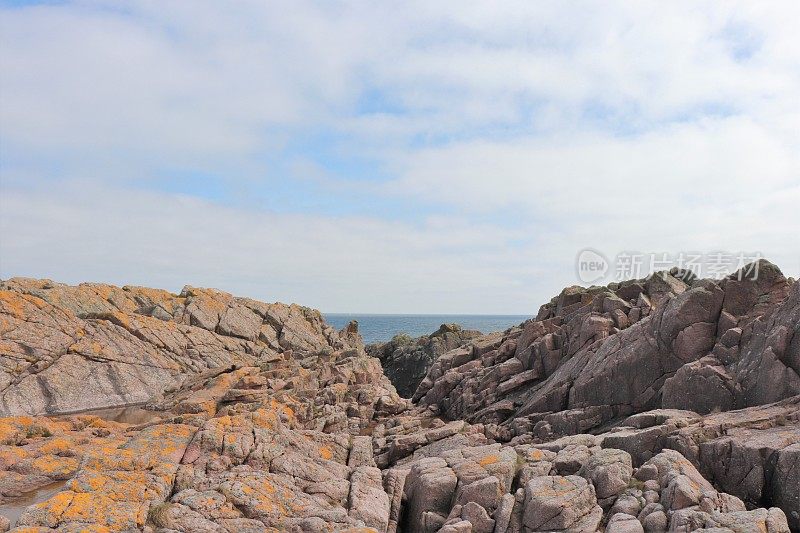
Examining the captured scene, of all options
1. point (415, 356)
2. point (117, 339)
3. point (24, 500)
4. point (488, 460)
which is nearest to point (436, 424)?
point (488, 460)

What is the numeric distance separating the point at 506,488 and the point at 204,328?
188 feet

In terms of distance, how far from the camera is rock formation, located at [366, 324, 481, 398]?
251ft

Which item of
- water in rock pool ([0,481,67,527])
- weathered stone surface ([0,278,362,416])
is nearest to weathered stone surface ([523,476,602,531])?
water in rock pool ([0,481,67,527])

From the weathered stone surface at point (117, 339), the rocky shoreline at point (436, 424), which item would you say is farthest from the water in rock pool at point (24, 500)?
the weathered stone surface at point (117, 339)

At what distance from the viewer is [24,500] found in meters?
20.2

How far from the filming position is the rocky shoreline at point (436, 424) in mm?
18188

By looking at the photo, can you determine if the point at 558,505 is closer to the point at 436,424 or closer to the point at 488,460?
the point at 488,460

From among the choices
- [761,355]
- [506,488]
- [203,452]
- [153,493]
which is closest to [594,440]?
[506,488]

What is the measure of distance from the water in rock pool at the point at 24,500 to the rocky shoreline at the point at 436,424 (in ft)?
1.26

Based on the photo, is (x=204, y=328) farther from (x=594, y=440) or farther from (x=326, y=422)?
(x=594, y=440)

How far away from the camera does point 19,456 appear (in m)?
23.0

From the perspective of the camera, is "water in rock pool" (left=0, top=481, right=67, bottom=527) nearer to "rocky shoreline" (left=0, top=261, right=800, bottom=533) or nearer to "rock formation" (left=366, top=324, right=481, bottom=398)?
"rocky shoreline" (left=0, top=261, right=800, bottom=533)

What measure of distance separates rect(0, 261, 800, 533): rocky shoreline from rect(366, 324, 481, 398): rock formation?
18.5 m

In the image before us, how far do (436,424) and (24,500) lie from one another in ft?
87.8
